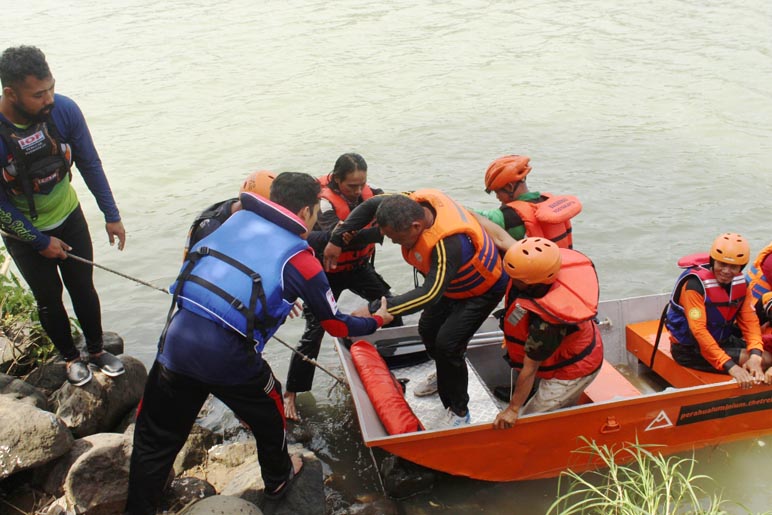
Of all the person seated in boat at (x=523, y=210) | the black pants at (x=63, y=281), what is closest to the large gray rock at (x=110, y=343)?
the black pants at (x=63, y=281)

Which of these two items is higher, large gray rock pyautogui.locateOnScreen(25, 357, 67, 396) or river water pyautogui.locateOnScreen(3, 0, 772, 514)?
large gray rock pyautogui.locateOnScreen(25, 357, 67, 396)

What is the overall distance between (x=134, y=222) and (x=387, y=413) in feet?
19.0

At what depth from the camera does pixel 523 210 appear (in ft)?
15.4

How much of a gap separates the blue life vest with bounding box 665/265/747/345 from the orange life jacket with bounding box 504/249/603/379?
91cm

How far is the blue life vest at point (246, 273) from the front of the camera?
311 cm

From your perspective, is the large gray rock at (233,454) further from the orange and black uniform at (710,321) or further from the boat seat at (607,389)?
the orange and black uniform at (710,321)

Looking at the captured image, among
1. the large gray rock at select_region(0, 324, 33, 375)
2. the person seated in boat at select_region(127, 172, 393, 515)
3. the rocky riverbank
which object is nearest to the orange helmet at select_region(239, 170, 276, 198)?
the person seated in boat at select_region(127, 172, 393, 515)

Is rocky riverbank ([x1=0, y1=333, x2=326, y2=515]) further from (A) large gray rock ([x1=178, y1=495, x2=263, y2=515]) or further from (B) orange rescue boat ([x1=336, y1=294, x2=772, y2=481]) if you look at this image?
(B) orange rescue boat ([x1=336, y1=294, x2=772, y2=481])

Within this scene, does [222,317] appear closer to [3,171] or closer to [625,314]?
[3,171]

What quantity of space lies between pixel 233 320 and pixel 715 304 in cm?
324

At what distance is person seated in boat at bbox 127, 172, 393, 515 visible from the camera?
3131mm

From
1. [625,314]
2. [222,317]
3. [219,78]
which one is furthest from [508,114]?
[222,317]

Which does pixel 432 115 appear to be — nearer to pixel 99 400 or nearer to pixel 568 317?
pixel 99 400

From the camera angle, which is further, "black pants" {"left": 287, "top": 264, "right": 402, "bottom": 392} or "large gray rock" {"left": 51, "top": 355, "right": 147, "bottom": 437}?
"black pants" {"left": 287, "top": 264, "right": 402, "bottom": 392}
